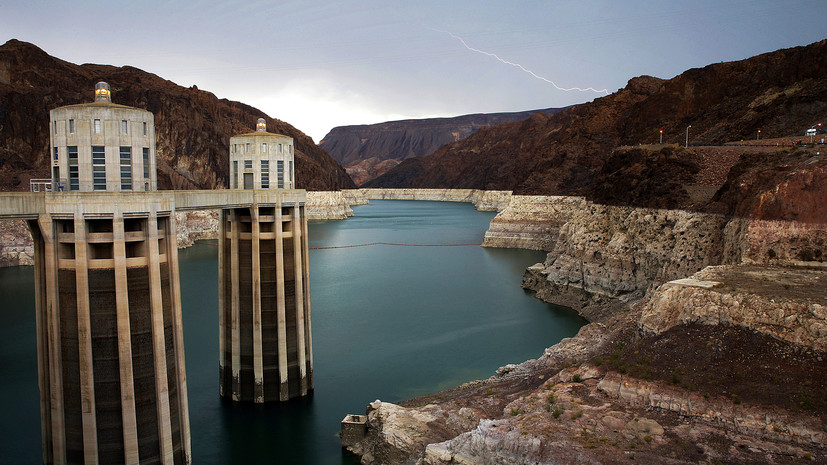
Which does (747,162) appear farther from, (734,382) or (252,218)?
(252,218)

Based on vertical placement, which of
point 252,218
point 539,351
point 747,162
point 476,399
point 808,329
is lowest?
point 539,351

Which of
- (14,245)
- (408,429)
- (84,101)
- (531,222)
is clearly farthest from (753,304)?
(84,101)

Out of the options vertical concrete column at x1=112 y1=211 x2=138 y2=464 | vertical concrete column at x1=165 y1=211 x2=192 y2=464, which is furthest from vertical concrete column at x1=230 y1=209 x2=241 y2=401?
vertical concrete column at x1=112 y1=211 x2=138 y2=464

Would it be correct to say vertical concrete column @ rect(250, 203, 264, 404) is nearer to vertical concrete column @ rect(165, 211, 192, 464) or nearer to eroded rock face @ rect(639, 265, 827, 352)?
vertical concrete column @ rect(165, 211, 192, 464)

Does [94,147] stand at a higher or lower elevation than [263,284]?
higher

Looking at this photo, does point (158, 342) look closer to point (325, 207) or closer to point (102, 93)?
point (102, 93)

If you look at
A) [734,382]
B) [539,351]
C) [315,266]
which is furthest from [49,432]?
[315,266]
